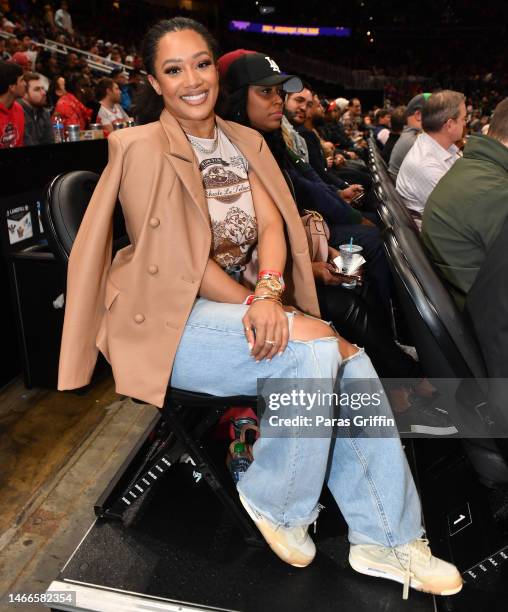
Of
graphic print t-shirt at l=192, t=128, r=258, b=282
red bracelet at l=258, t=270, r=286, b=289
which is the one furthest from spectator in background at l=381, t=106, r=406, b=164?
red bracelet at l=258, t=270, r=286, b=289

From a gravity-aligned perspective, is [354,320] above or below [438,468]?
above

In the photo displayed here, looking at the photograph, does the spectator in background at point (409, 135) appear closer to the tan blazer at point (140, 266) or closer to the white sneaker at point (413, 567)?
the tan blazer at point (140, 266)

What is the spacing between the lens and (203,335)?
1252 millimetres

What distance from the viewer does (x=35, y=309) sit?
2.28 metres

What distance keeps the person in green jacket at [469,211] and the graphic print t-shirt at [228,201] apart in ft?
2.00

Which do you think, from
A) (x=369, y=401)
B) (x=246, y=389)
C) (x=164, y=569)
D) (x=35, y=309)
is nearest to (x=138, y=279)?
(x=246, y=389)

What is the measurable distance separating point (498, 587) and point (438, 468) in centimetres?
41

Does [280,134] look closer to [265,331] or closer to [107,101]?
[265,331]

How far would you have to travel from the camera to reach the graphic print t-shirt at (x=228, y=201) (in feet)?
4.57

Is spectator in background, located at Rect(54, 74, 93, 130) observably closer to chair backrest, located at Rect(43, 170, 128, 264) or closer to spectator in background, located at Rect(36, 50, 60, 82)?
spectator in background, located at Rect(36, 50, 60, 82)

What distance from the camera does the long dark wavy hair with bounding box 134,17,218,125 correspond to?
132cm

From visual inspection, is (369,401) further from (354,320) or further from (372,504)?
(354,320)

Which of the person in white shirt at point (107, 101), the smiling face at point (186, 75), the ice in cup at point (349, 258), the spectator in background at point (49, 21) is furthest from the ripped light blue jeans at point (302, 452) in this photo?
the spectator in background at point (49, 21)

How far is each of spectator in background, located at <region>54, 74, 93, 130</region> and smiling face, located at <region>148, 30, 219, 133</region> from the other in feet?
14.1
